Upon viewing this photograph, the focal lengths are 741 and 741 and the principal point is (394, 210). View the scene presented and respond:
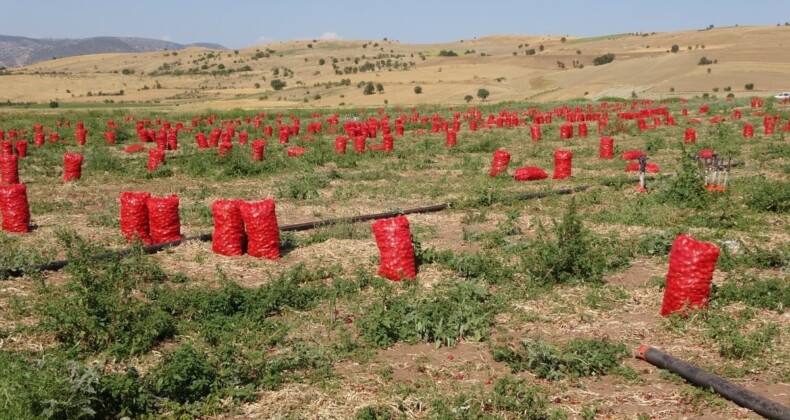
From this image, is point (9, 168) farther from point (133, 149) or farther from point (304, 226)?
point (133, 149)

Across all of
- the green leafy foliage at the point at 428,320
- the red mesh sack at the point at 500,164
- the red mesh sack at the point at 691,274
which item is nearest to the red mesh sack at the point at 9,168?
the red mesh sack at the point at 500,164

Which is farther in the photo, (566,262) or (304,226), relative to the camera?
(304,226)

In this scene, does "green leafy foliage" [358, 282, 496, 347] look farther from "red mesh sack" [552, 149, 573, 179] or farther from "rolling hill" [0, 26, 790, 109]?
"rolling hill" [0, 26, 790, 109]

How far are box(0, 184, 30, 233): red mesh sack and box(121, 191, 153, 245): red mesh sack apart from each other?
1.62 meters

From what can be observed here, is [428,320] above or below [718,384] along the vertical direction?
above

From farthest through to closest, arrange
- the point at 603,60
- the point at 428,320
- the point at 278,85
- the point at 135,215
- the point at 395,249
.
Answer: the point at 603,60
the point at 278,85
the point at 135,215
the point at 395,249
the point at 428,320

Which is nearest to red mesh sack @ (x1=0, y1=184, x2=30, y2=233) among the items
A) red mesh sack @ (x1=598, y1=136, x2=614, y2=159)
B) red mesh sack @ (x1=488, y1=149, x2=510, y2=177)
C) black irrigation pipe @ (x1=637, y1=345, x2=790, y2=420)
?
black irrigation pipe @ (x1=637, y1=345, x2=790, y2=420)

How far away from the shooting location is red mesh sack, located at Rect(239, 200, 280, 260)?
944 centimetres

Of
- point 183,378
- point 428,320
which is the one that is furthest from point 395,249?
point 183,378

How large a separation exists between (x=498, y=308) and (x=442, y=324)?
0.87 meters

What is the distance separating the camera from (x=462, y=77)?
258ft

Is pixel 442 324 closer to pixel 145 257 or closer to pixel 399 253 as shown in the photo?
pixel 399 253

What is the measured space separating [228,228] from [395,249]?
2.40 m

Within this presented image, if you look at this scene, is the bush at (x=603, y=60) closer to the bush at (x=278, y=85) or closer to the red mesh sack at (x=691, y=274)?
the bush at (x=278, y=85)
